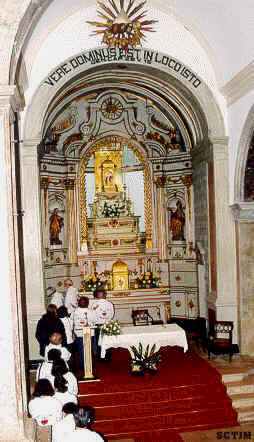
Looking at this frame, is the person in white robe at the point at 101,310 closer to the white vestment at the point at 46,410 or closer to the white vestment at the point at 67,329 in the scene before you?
the white vestment at the point at 67,329

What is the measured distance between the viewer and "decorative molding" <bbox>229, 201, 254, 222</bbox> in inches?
433

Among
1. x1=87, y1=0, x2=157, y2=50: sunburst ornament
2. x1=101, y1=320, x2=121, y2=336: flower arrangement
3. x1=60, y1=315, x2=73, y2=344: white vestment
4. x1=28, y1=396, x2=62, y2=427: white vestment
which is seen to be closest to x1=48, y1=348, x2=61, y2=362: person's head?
x1=28, y1=396, x2=62, y2=427: white vestment

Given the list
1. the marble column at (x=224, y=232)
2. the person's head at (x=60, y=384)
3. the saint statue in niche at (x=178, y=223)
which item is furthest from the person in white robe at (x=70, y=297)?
the person's head at (x=60, y=384)

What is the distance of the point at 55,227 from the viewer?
14156mm

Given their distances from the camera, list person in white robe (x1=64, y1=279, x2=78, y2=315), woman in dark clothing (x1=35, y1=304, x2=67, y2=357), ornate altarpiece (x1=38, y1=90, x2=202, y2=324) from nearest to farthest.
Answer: woman in dark clothing (x1=35, y1=304, x2=67, y2=357), person in white robe (x1=64, y1=279, x2=78, y2=315), ornate altarpiece (x1=38, y1=90, x2=202, y2=324)

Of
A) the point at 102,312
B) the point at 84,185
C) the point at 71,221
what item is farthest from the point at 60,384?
the point at 84,185

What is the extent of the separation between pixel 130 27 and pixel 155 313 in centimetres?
809

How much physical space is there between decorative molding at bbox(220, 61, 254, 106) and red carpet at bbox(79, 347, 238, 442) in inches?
232

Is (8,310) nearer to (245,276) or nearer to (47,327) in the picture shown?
(47,327)

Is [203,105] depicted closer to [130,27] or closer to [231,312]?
[130,27]

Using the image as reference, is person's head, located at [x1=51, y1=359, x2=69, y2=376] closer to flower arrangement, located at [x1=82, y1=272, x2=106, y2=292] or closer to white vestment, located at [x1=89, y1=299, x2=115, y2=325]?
white vestment, located at [x1=89, y1=299, x2=115, y2=325]

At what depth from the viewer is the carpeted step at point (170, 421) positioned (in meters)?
8.59

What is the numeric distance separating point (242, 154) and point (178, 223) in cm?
431

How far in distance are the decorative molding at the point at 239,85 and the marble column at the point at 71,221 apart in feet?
17.7
